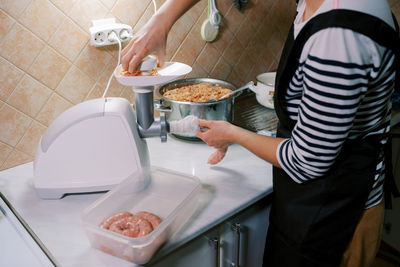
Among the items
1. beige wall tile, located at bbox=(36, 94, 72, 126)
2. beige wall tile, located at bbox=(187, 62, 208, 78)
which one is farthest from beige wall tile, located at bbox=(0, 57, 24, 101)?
beige wall tile, located at bbox=(187, 62, 208, 78)

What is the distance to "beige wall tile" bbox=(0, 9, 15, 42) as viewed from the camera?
1002 mm

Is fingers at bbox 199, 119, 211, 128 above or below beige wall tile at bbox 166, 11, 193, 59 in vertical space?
below

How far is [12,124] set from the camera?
3.63ft

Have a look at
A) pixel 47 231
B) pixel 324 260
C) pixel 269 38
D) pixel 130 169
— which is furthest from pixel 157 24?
pixel 269 38

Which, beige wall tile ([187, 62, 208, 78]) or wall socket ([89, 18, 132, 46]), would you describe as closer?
wall socket ([89, 18, 132, 46])

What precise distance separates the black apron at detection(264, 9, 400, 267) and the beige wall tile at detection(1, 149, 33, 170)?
812mm

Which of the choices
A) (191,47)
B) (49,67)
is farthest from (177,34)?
(49,67)

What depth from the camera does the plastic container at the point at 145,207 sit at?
76 centimetres

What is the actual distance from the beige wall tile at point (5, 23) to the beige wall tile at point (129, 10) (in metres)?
0.32

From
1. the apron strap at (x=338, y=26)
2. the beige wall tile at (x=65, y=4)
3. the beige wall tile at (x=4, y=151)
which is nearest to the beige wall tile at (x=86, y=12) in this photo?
the beige wall tile at (x=65, y=4)

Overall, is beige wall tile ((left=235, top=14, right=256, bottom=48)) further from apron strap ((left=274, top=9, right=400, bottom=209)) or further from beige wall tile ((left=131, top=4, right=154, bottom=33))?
apron strap ((left=274, top=9, right=400, bottom=209))

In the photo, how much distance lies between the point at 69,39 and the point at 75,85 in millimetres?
154

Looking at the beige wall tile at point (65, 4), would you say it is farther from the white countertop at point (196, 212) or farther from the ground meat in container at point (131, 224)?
the ground meat in container at point (131, 224)

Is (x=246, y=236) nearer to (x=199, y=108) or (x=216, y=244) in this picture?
(x=216, y=244)
